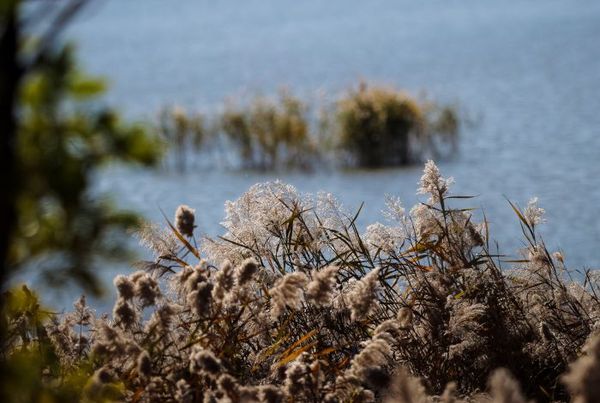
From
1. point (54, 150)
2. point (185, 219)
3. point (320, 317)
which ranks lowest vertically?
point (320, 317)

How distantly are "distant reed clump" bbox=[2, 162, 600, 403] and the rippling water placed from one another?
2.03 ft

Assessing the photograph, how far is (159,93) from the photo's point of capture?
33812mm

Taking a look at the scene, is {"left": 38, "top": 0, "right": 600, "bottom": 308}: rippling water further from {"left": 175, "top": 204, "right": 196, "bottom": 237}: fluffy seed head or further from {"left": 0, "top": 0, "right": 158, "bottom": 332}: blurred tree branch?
{"left": 175, "top": 204, "right": 196, "bottom": 237}: fluffy seed head

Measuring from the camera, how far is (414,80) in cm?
3634

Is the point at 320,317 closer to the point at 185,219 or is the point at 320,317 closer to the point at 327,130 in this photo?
the point at 185,219

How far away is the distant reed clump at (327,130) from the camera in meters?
17.0

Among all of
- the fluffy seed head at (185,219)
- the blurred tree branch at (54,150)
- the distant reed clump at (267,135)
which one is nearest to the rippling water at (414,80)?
the blurred tree branch at (54,150)

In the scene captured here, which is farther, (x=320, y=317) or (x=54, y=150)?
(x=320, y=317)

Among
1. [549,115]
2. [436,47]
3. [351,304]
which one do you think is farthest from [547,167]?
[436,47]

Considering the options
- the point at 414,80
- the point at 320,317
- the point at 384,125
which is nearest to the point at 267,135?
the point at 384,125

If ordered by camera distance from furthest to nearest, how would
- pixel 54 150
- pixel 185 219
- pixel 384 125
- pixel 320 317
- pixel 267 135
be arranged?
pixel 267 135
pixel 384 125
pixel 320 317
pixel 185 219
pixel 54 150

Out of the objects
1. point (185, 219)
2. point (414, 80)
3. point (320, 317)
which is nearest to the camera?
point (185, 219)

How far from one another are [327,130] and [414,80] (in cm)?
1907

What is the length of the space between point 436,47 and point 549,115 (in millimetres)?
32206
